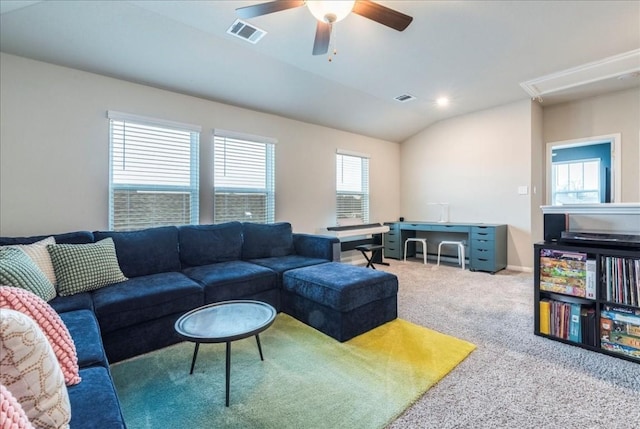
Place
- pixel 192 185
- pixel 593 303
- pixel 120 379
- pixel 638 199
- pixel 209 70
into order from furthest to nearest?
pixel 638 199 < pixel 192 185 < pixel 209 70 < pixel 593 303 < pixel 120 379

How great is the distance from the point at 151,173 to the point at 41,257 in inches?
53.9

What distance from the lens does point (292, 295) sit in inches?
111

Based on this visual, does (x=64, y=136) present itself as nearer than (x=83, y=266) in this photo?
No

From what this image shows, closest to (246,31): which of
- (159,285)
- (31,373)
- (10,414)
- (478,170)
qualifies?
(159,285)

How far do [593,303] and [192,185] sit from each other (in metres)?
3.97

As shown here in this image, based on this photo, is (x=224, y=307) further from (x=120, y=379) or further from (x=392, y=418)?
(x=392, y=418)

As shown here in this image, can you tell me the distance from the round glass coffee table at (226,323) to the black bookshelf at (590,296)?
220cm

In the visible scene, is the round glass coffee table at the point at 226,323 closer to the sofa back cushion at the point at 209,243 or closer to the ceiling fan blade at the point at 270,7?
the sofa back cushion at the point at 209,243

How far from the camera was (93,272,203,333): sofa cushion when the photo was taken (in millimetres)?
1980

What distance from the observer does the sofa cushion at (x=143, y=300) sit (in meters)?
1.98

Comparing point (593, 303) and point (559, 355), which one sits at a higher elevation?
point (593, 303)

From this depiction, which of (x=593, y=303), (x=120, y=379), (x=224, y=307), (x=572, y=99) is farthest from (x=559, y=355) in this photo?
(x=572, y=99)

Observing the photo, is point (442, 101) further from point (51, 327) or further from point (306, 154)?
point (51, 327)

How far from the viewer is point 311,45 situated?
9.75ft
